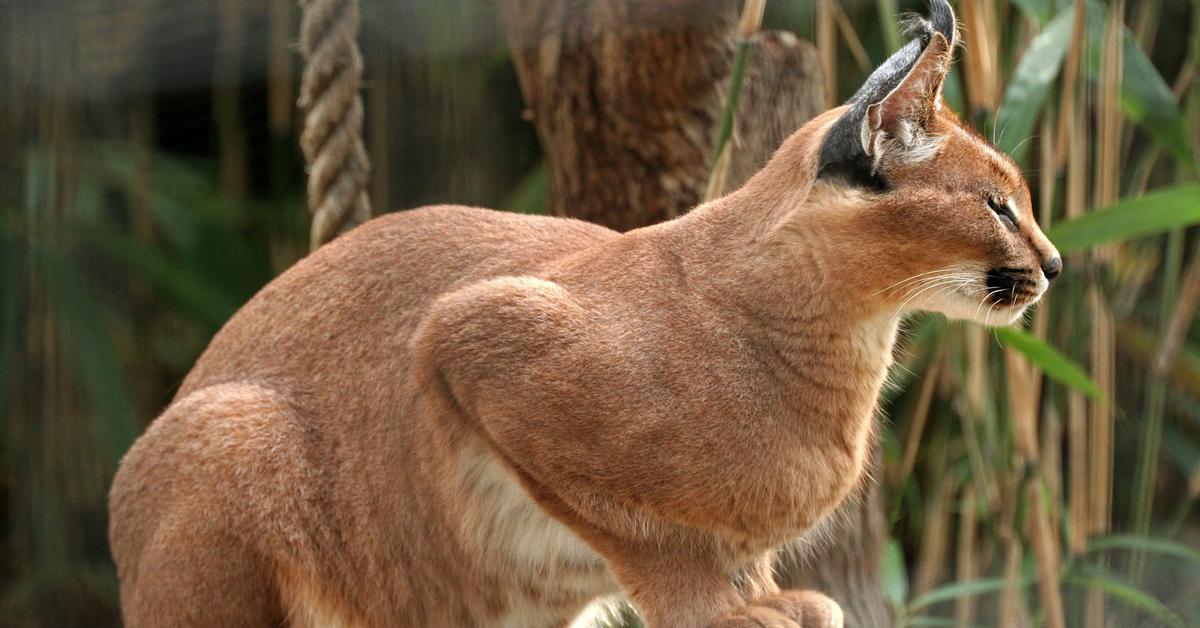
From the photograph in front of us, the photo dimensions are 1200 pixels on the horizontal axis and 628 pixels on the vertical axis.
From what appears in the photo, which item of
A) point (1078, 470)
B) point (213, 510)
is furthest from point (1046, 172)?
point (213, 510)

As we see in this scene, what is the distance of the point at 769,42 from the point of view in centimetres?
293

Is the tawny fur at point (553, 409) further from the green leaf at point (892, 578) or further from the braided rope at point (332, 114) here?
the green leaf at point (892, 578)

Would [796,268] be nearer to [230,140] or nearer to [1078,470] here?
[1078,470]

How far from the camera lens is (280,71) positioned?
5219 mm

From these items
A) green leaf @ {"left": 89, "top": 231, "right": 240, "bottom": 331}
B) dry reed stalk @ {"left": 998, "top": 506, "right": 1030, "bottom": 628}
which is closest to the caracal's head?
dry reed stalk @ {"left": 998, "top": 506, "right": 1030, "bottom": 628}

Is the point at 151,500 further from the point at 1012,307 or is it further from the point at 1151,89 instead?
the point at 1151,89

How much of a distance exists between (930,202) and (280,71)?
3.69 meters

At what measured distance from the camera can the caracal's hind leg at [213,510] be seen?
7.12 feet

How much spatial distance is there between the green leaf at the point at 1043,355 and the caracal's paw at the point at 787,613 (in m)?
0.74

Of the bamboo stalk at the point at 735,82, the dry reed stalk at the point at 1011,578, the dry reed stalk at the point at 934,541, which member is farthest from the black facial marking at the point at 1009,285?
the dry reed stalk at the point at 934,541

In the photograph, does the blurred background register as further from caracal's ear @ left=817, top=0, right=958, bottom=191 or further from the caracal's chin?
caracal's ear @ left=817, top=0, right=958, bottom=191

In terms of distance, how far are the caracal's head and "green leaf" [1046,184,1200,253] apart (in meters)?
0.92

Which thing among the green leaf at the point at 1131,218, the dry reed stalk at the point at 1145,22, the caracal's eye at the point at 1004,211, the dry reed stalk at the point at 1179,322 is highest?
the caracal's eye at the point at 1004,211

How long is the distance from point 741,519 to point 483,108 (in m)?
3.53
